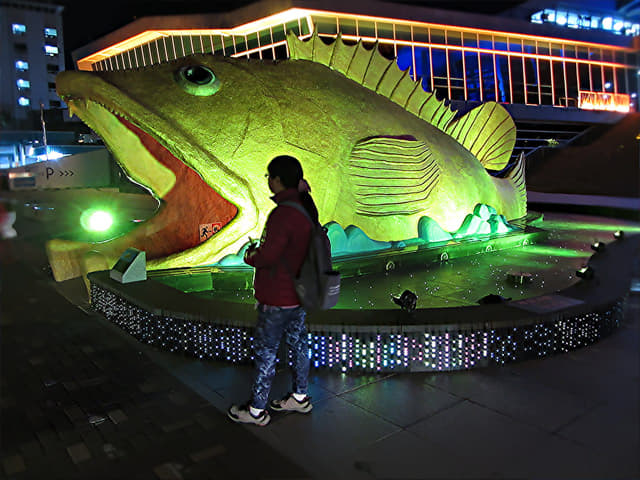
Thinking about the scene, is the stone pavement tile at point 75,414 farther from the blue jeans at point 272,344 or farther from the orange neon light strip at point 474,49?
the orange neon light strip at point 474,49

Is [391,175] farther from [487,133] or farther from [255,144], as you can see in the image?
[487,133]

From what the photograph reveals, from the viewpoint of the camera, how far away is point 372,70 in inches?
249

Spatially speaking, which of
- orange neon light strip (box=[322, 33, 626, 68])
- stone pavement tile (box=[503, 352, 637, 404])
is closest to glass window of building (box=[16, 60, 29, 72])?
stone pavement tile (box=[503, 352, 637, 404])

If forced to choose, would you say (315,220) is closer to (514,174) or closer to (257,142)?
(257,142)

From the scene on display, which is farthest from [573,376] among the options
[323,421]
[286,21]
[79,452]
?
[286,21]

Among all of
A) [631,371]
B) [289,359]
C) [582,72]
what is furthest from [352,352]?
[582,72]

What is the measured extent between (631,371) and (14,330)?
4975 mm

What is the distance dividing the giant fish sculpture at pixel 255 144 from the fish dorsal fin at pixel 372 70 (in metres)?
0.02

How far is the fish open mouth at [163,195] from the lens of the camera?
16.5ft

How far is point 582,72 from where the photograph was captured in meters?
27.1

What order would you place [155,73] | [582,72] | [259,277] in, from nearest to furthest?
[259,277] < [155,73] < [582,72]

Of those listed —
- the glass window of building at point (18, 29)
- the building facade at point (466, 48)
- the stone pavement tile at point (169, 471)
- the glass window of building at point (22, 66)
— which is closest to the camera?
the stone pavement tile at point (169, 471)

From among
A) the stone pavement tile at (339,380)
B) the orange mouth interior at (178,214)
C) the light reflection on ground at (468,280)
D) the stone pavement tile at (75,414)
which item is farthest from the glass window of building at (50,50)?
the stone pavement tile at (339,380)

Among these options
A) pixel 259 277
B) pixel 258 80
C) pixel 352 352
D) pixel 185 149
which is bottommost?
pixel 352 352
